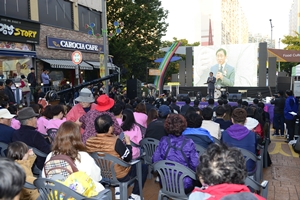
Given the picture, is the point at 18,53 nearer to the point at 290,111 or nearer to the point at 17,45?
the point at 17,45

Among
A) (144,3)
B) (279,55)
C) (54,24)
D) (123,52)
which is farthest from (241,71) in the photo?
(54,24)

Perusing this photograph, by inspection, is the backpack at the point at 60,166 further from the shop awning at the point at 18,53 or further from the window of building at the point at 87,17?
the window of building at the point at 87,17

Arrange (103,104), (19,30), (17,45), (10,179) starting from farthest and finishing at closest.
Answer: (17,45), (19,30), (103,104), (10,179)

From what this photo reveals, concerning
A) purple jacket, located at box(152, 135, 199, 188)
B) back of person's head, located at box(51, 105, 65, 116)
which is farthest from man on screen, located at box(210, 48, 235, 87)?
purple jacket, located at box(152, 135, 199, 188)

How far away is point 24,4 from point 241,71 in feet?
49.3

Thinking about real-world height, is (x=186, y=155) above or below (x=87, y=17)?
below

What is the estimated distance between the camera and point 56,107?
16.0 ft

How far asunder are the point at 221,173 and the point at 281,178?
3882mm

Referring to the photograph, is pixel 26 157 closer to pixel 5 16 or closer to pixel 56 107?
pixel 56 107

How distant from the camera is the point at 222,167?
5.79 ft

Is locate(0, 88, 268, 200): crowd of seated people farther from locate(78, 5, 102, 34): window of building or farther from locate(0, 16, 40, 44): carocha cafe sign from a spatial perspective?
locate(78, 5, 102, 34): window of building

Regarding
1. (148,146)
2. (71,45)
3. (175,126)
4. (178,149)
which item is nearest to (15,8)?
(71,45)

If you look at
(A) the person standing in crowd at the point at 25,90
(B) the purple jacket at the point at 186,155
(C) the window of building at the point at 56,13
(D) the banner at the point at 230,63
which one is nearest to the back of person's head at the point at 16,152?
(B) the purple jacket at the point at 186,155

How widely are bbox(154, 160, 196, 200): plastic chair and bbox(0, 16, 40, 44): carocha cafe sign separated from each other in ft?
40.6
